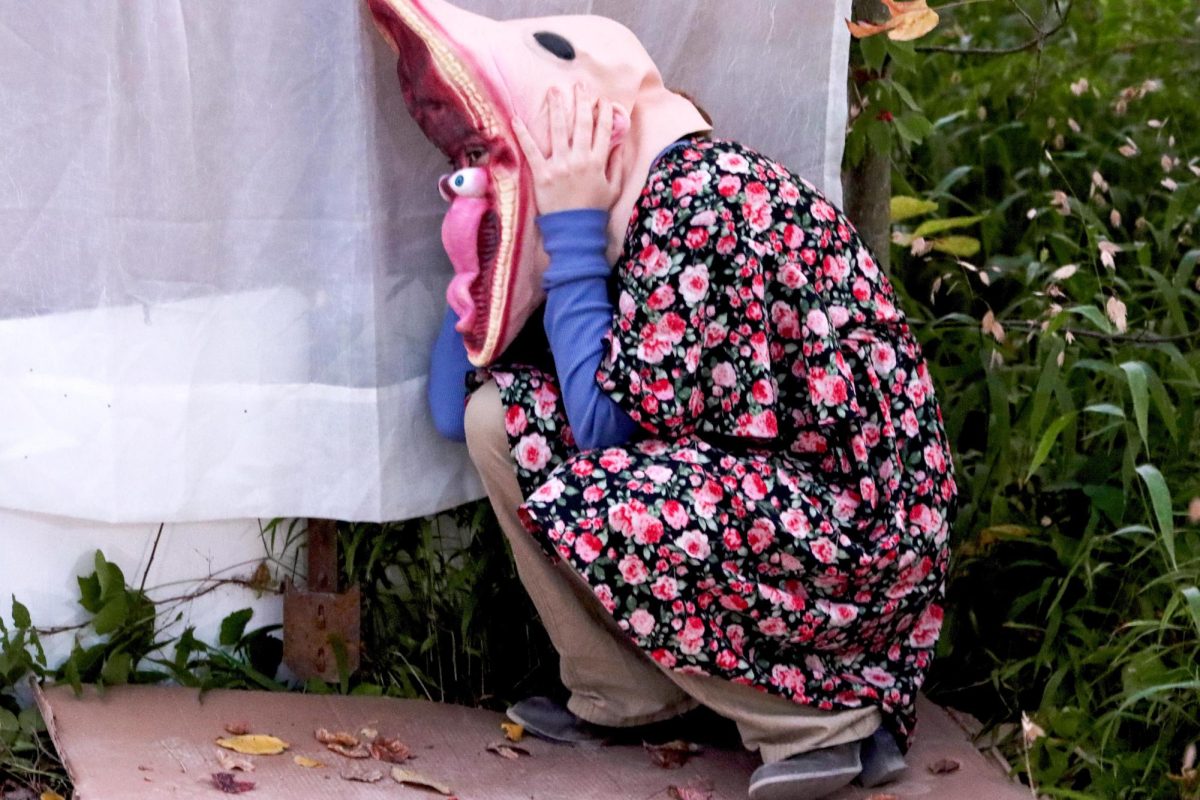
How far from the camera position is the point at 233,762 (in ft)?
7.13

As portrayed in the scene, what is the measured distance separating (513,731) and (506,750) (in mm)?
63

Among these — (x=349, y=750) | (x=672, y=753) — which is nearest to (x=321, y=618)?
(x=349, y=750)

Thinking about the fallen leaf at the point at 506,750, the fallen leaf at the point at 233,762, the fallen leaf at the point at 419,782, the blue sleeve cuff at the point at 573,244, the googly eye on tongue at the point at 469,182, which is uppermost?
the googly eye on tongue at the point at 469,182

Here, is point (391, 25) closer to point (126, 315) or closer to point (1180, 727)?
point (126, 315)

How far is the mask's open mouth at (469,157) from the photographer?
6.82ft

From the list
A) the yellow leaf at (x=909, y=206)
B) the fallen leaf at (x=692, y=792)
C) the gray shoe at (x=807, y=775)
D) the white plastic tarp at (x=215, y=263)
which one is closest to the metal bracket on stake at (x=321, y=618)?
the white plastic tarp at (x=215, y=263)

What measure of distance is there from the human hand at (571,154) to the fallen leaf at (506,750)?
876 mm

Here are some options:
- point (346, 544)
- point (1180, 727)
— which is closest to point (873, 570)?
point (1180, 727)

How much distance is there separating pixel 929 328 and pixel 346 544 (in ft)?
4.16

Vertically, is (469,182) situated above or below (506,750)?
above

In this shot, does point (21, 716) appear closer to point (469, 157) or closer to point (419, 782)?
point (419, 782)

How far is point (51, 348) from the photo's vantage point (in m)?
2.15

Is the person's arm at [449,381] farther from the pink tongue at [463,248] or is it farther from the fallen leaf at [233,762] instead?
the fallen leaf at [233,762]

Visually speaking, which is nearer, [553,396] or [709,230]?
[709,230]
